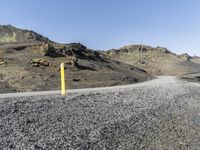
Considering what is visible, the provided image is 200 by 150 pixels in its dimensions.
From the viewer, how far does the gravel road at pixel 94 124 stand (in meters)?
10.7

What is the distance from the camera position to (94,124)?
1284cm

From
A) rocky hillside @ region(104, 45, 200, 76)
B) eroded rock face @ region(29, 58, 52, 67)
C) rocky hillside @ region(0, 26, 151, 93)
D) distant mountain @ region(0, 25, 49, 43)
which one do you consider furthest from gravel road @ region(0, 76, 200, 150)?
rocky hillside @ region(104, 45, 200, 76)

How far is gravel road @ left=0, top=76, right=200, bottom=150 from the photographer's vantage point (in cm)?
1072

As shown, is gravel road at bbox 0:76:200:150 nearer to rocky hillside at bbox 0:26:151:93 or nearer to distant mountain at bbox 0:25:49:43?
rocky hillside at bbox 0:26:151:93

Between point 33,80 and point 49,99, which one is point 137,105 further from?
point 33,80

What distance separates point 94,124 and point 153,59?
4578 inches

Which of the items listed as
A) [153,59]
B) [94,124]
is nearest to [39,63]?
[94,124]

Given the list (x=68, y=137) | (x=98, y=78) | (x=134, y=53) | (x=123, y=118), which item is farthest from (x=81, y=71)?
(x=134, y=53)

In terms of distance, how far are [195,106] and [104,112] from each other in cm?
936

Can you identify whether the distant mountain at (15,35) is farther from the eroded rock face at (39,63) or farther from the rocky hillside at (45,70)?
the eroded rock face at (39,63)

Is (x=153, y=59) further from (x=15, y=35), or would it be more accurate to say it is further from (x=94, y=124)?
(x=94, y=124)

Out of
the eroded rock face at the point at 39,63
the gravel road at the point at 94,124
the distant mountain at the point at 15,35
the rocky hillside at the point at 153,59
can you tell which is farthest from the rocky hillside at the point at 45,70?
the rocky hillside at the point at 153,59

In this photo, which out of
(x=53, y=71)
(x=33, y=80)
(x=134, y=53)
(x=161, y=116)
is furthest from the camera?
(x=134, y=53)

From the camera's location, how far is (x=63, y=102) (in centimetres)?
1479
